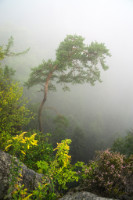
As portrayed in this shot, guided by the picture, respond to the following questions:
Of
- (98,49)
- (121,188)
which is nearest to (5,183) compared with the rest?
(121,188)

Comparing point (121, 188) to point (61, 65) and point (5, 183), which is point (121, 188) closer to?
point (5, 183)

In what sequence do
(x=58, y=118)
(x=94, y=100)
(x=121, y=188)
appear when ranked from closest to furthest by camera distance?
(x=121, y=188) → (x=58, y=118) → (x=94, y=100)

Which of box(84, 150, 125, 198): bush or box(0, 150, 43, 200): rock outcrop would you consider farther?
box(84, 150, 125, 198): bush

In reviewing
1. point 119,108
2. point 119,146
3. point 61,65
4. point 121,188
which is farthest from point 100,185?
point 119,108

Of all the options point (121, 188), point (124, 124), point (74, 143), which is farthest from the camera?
point (124, 124)

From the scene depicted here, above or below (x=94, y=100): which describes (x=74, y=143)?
below

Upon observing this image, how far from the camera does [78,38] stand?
11625mm

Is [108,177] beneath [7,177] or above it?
above

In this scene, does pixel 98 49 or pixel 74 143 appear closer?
pixel 98 49

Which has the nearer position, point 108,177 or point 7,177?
point 7,177

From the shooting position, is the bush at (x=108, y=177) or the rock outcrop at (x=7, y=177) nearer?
the rock outcrop at (x=7, y=177)

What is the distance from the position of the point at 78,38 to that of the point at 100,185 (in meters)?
10.9

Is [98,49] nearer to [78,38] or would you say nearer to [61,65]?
[78,38]

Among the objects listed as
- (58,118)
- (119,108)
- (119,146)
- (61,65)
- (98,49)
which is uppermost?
(119,108)
